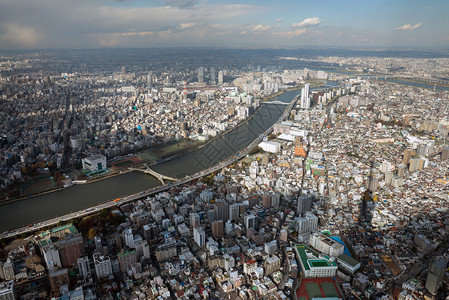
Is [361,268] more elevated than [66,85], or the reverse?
[66,85]

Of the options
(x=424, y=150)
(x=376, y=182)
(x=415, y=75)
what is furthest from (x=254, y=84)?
(x=376, y=182)

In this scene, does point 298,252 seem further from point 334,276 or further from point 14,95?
point 14,95

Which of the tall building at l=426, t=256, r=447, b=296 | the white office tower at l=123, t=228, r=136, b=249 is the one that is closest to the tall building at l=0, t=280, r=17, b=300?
the white office tower at l=123, t=228, r=136, b=249

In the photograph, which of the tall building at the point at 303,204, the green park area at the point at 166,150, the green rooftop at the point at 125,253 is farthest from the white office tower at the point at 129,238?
the green park area at the point at 166,150

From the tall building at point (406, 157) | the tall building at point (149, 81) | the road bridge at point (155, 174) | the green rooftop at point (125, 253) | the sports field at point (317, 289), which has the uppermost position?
the tall building at point (149, 81)

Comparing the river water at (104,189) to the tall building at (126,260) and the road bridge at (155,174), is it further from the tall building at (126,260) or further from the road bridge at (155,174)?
the tall building at (126,260)

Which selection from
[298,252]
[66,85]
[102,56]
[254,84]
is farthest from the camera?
[102,56]

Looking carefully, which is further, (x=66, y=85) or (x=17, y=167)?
(x=66, y=85)

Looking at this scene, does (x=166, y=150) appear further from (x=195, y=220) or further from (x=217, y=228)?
(x=217, y=228)
